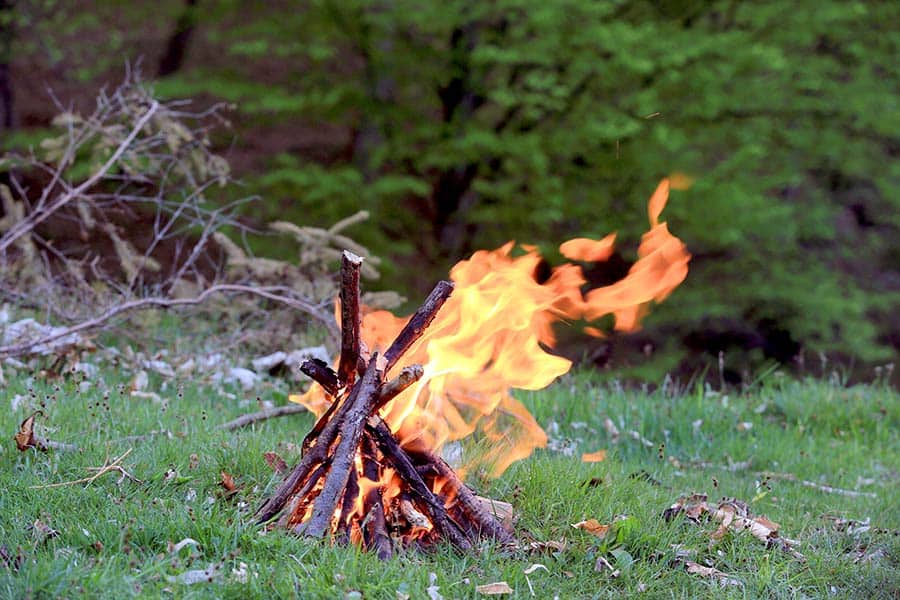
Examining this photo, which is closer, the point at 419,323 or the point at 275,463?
the point at 419,323

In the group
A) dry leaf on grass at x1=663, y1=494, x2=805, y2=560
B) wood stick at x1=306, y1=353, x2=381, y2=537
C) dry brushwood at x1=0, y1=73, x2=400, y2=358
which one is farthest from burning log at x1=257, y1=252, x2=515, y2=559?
dry brushwood at x1=0, y1=73, x2=400, y2=358

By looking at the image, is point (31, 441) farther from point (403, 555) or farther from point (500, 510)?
point (500, 510)

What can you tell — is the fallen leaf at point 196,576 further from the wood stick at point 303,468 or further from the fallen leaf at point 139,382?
the fallen leaf at point 139,382

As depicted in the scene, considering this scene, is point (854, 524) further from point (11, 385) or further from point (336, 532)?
point (11, 385)

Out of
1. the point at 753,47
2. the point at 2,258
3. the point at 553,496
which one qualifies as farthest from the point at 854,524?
the point at 753,47

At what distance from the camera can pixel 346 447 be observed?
135 inches

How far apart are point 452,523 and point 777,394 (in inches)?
153

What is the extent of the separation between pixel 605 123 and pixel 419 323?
6.56 m

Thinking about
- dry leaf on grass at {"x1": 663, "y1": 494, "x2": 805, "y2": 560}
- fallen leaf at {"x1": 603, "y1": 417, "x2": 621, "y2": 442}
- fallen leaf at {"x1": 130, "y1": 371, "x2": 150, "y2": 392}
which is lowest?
fallen leaf at {"x1": 603, "y1": 417, "x2": 621, "y2": 442}

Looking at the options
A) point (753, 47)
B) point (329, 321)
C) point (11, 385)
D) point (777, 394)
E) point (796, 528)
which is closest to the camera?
point (796, 528)

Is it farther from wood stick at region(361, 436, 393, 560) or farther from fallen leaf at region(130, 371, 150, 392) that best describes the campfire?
fallen leaf at region(130, 371, 150, 392)

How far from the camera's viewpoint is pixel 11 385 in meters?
5.27

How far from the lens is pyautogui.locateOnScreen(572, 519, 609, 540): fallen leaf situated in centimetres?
362

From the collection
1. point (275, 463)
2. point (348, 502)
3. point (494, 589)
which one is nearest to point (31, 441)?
point (275, 463)
